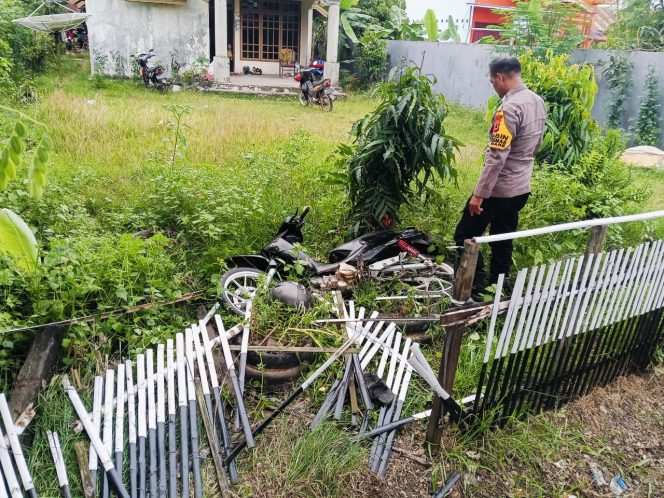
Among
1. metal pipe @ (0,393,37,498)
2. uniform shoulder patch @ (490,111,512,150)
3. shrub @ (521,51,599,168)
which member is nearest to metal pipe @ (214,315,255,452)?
metal pipe @ (0,393,37,498)

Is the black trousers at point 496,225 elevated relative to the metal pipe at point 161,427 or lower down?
elevated

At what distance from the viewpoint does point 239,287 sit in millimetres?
3611

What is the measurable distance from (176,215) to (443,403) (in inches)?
113

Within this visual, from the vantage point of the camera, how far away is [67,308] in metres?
3.08

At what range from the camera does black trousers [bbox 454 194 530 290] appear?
3.77 m

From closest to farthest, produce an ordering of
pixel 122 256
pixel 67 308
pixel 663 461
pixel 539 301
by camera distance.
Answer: pixel 539 301, pixel 663 461, pixel 67 308, pixel 122 256

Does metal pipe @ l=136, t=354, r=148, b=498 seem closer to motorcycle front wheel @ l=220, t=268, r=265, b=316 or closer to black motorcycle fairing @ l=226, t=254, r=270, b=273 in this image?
motorcycle front wheel @ l=220, t=268, r=265, b=316

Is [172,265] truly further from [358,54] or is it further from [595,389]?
[358,54]

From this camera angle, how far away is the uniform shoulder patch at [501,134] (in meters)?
3.43

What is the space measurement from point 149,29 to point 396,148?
12.9m

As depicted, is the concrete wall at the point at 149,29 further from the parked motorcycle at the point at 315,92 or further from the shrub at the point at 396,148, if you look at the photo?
the shrub at the point at 396,148

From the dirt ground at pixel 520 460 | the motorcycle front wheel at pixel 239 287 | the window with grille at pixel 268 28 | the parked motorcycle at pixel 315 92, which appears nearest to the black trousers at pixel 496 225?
the dirt ground at pixel 520 460

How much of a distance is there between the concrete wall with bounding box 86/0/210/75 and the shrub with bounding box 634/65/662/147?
37.4ft

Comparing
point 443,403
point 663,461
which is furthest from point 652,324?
point 443,403
